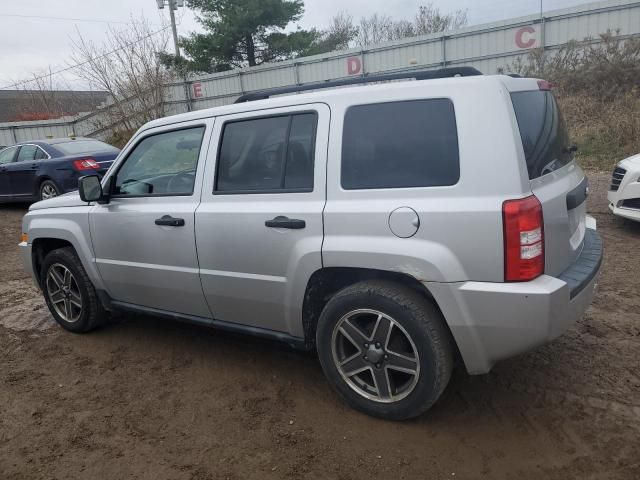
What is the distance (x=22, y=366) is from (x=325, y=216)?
2.90 m

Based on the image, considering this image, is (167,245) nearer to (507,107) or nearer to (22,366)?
(22,366)

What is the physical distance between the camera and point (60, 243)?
4789 mm

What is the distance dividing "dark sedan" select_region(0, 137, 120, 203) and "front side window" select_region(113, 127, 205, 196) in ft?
22.4

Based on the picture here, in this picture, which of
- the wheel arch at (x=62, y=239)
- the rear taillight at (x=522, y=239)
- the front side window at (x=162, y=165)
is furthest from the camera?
the wheel arch at (x=62, y=239)

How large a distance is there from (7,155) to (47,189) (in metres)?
2.01

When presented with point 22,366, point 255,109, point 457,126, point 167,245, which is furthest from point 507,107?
point 22,366

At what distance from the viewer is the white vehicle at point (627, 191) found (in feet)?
20.5

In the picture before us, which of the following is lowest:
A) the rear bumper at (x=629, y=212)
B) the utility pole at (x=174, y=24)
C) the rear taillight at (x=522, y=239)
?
the rear bumper at (x=629, y=212)

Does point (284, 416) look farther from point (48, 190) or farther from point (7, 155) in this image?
point (7, 155)

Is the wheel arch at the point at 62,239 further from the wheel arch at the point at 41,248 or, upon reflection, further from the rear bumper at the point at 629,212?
the rear bumper at the point at 629,212

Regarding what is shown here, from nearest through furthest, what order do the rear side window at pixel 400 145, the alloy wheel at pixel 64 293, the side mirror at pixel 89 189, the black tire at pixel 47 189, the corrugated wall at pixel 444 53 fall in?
the rear side window at pixel 400 145 → the side mirror at pixel 89 189 → the alloy wheel at pixel 64 293 → the black tire at pixel 47 189 → the corrugated wall at pixel 444 53

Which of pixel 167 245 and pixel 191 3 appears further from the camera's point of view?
pixel 191 3

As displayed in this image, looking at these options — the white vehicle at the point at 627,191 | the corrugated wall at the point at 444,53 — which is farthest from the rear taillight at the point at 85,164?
the white vehicle at the point at 627,191

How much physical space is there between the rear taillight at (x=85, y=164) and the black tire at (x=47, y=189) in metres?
0.62
